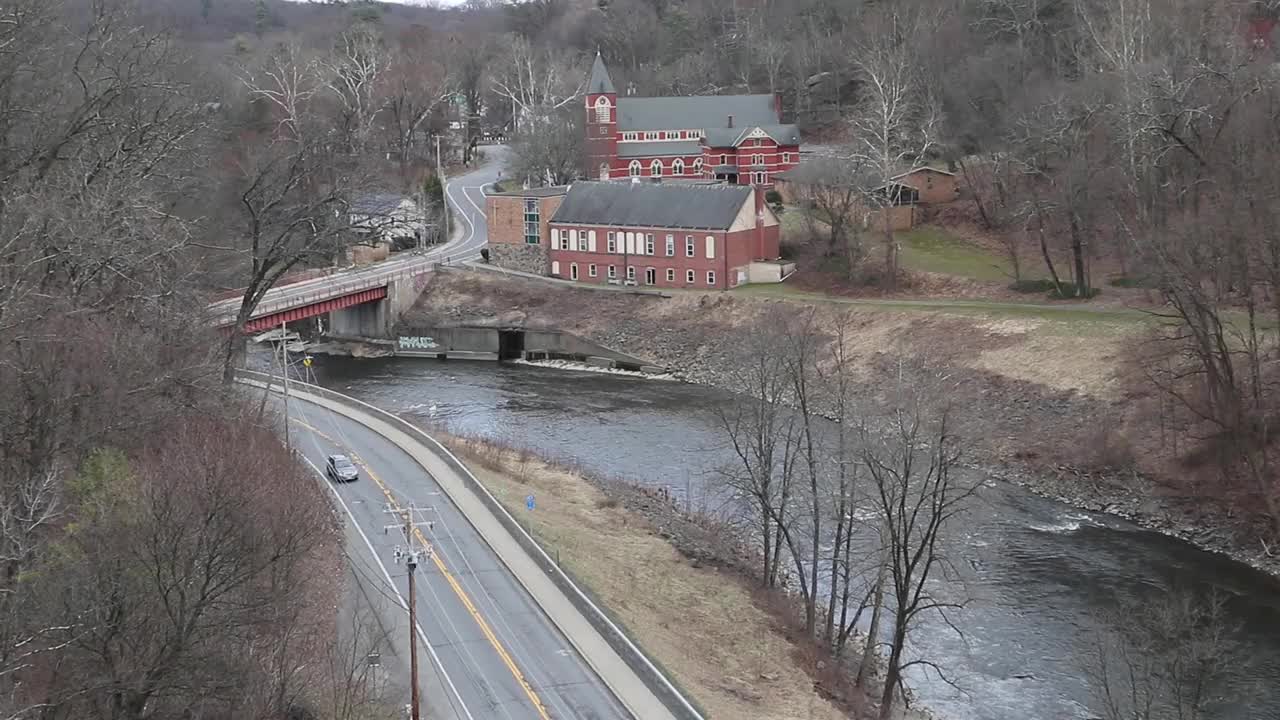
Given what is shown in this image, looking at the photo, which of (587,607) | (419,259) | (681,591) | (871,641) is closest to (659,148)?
(419,259)

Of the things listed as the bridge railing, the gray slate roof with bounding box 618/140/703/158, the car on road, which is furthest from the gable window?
the car on road

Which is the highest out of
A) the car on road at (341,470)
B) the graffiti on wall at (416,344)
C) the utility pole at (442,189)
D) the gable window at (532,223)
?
the utility pole at (442,189)

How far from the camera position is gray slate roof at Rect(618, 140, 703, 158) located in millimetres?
93562

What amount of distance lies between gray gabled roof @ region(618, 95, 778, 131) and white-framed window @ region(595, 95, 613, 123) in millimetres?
3028

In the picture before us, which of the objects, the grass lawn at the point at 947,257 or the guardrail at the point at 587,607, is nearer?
the guardrail at the point at 587,607

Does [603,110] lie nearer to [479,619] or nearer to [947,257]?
[947,257]

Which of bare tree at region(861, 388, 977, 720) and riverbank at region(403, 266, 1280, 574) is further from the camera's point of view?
riverbank at region(403, 266, 1280, 574)

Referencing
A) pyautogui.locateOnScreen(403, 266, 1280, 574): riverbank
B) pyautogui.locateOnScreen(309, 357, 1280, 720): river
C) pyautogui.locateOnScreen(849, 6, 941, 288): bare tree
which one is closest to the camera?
pyautogui.locateOnScreen(309, 357, 1280, 720): river

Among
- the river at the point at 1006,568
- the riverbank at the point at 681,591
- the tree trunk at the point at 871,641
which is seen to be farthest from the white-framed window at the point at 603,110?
the tree trunk at the point at 871,641

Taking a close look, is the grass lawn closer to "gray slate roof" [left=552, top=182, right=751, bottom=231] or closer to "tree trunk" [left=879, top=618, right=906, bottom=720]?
"gray slate roof" [left=552, top=182, right=751, bottom=231]

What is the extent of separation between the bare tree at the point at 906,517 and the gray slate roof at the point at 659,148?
190 ft

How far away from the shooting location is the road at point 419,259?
60.6 m

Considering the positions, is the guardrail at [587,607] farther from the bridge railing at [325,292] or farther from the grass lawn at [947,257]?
the grass lawn at [947,257]

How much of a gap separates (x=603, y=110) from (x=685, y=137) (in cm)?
718
